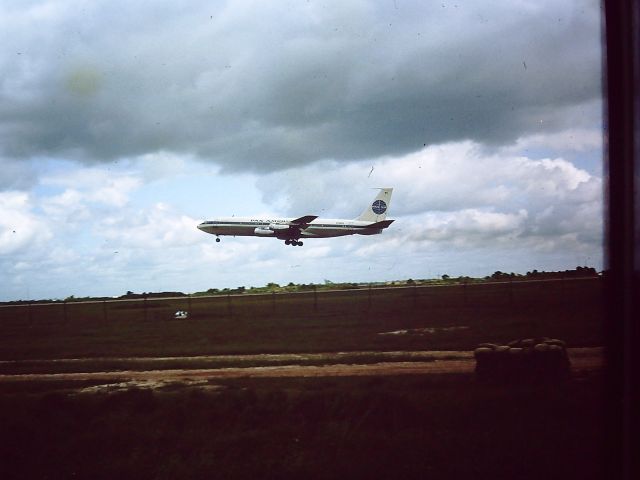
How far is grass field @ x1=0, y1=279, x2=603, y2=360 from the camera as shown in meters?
28.3

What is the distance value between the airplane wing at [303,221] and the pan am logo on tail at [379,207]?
6.58m

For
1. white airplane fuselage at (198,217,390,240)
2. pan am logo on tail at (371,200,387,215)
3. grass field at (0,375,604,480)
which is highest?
pan am logo on tail at (371,200,387,215)

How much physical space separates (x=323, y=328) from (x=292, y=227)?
1684 cm

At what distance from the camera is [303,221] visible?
5047cm

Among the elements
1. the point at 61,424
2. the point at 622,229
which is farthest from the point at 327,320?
the point at 622,229

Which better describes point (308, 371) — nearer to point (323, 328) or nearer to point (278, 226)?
point (323, 328)

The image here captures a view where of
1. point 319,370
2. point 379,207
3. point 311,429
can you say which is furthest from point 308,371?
point 379,207

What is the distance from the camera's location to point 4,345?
34.8 metres

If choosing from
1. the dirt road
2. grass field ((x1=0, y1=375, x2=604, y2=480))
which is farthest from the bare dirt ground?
grass field ((x1=0, y1=375, x2=604, y2=480))

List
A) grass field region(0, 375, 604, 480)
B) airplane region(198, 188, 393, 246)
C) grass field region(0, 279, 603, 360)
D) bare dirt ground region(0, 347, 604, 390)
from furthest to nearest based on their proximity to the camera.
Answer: airplane region(198, 188, 393, 246), grass field region(0, 279, 603, 360), bare dirt ground region(0, 347, 604, 390), grass field region(0, 375, 604, 480)

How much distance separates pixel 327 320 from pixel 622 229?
97.8 feet

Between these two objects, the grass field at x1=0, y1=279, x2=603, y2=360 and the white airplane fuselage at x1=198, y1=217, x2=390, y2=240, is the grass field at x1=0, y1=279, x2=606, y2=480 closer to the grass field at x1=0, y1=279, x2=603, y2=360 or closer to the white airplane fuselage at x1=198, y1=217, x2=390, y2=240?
the grass field at x1=0, y1=279, x2=603, y2=360

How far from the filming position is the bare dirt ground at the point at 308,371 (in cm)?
2022

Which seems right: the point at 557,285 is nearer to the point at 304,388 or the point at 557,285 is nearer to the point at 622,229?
the point at 304,388
